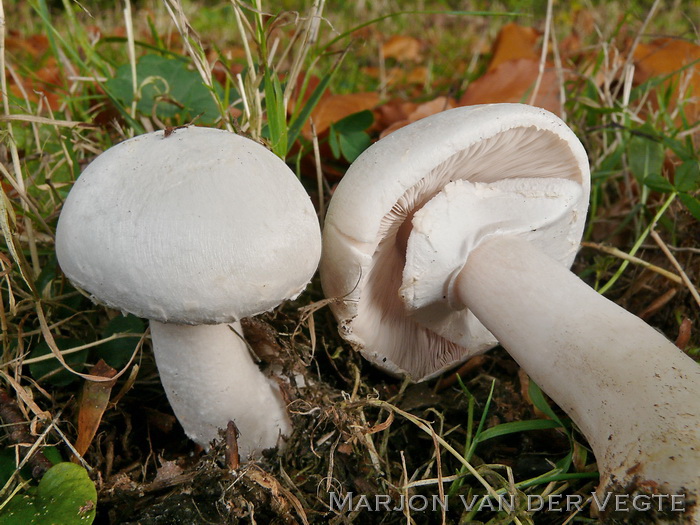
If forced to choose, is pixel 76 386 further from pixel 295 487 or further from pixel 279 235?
pixel 279 235

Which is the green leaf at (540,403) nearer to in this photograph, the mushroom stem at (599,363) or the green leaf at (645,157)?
the mushroom stem at (599,363)

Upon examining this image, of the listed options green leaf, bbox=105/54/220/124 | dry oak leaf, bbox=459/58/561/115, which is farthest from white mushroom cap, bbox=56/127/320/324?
dry oak leaf, bbox=459/58/561/115

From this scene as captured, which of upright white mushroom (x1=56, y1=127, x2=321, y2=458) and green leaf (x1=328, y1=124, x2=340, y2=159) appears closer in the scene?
upright white mushroom (x1=56, y1=127, x2=321, y2=458)

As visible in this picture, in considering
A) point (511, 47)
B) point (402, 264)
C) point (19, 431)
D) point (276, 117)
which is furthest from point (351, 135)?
point (511, 47)

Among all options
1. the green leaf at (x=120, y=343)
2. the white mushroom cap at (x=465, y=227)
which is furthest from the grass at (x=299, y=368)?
the white mushroom cap at (x=465, y=227)

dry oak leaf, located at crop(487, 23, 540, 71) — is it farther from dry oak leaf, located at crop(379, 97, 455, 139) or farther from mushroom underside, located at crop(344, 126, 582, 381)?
mushroom underside, located at crop(344, 126, 582, 381)

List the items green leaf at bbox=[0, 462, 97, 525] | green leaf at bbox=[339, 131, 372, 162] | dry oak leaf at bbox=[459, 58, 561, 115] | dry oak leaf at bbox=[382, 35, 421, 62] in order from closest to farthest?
green leaf at bbox=[0, 462, 97, 525]
green leaf at bbox=[339, 131, 372, 162]
dry oak leaf at bbox=[459, 58, 561, 115]
dry oak leaf at bbox=[382, 35, 421, 62]

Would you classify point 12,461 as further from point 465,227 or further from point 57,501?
point 465,227

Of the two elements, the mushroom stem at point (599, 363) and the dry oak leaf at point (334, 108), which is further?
the dry oak leaf at point (334, 108)
